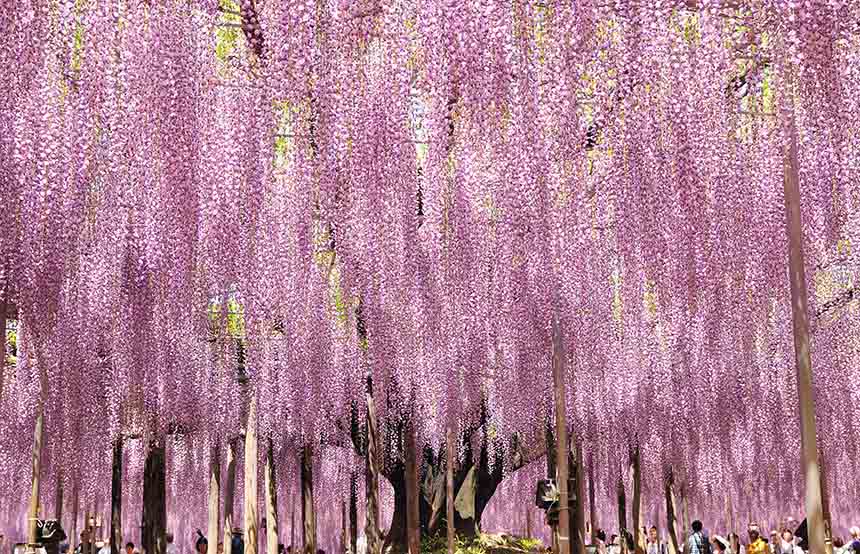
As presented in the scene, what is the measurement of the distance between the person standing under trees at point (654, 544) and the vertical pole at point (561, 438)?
54.4 feet

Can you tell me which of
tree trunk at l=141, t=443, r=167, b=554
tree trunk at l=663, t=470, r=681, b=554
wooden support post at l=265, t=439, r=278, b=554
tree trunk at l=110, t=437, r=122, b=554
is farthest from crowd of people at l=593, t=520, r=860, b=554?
tree trunk at l=110, t=437, r=122, b=554

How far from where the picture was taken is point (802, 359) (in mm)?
7008

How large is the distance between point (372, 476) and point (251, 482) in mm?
3274

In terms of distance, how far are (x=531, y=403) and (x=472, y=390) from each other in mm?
864

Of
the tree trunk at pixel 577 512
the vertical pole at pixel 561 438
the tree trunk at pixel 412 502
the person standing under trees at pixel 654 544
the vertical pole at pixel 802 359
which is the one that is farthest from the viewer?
the person standing under trees at pixel 654 544

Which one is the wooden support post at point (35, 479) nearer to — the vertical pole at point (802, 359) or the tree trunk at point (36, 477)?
the tree trunk at point (36, 477)

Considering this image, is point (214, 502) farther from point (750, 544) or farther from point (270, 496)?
point (750, 544)

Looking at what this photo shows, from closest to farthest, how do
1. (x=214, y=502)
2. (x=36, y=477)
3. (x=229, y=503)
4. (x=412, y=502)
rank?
(x=36, y=477) → (x=412, y=502) → (x=229, y=503) → (x=214, y=502)

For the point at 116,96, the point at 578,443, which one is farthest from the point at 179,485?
the point at 116,96

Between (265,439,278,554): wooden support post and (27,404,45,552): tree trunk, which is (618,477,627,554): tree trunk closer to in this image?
(265,439,278,554): wooden support post

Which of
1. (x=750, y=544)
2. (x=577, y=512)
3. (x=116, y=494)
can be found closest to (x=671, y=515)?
Answer: (x=750, y=544)

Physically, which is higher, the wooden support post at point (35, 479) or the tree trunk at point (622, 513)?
the wooden support post at point (35, 479)

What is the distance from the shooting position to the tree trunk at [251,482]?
1490 cm

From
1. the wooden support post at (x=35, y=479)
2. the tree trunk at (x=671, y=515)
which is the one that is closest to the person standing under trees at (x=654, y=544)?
the tree trunk at (x=671, y=515)
